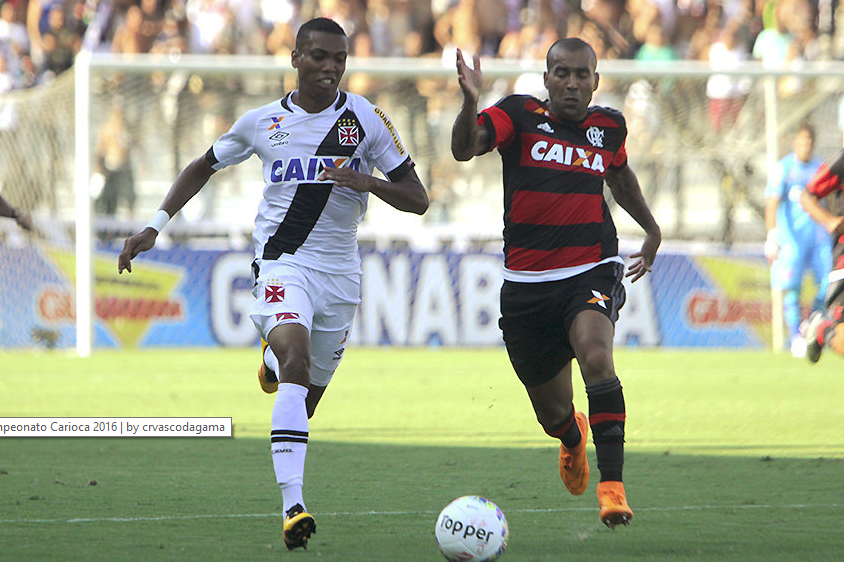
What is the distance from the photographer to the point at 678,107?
699 inches

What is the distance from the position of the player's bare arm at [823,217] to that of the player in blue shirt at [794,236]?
4.81 metres

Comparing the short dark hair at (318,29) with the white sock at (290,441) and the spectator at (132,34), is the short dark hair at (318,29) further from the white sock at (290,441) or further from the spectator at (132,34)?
the spectator at (132,34)

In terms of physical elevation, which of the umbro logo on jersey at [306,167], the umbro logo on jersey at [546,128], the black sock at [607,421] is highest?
the umbro logo on jersey at [546,128]

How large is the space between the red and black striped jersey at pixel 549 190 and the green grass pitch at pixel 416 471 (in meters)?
1.23

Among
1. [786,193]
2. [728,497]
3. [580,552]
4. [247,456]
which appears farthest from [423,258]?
[580,552]

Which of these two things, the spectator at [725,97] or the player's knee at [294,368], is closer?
the player's knee at [294,368]

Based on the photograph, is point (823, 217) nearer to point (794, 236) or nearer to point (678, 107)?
point (794, 236)

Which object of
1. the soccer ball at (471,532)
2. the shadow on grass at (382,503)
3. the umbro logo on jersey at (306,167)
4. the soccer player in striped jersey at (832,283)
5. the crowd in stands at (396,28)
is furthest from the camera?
the crowd in stands at (396,28)

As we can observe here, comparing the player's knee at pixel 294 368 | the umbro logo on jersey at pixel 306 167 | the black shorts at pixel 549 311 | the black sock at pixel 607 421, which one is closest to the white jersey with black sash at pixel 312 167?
the umbro logo on jersey at pixel 306 167

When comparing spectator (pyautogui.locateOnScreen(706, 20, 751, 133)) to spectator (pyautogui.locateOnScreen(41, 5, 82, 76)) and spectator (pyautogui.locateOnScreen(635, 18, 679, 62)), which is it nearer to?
spectator (pyautogui.locateOnScreen(635, 18, 679, 62))

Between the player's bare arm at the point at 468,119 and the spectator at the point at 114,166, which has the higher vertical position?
the spectator at the point at 114,166

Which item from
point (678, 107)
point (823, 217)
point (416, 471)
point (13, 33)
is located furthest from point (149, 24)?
point (416, 471)

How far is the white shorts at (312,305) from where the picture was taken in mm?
5715

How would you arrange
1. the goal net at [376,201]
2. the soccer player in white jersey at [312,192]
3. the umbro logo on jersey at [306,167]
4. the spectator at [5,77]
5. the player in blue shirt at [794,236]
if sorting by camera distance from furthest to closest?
the spectator at [5,77] → the goal net at [376,201] → the player in blue shirt at [794,236] → the umbro logo on jersey at [306,167] → the soccer player in white jersey at [312,192]
